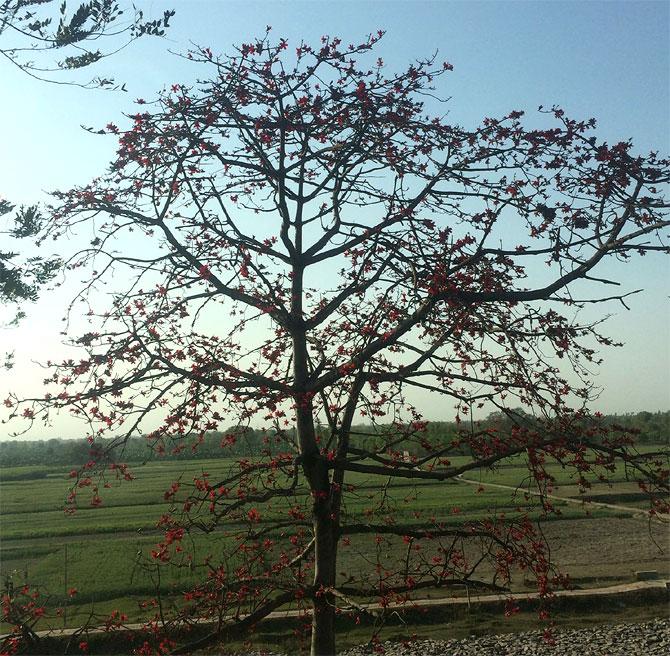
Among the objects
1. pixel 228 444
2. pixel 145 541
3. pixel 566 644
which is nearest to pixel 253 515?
pixel 228 444

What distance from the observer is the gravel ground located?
39.0 feet

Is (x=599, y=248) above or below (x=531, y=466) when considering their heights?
above

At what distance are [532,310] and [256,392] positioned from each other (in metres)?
1.99

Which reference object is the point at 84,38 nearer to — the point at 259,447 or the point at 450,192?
the point at 450,192

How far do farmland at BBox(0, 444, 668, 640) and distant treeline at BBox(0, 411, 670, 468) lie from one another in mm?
1524

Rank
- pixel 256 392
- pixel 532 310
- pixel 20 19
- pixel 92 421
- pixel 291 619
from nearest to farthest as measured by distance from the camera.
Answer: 1. pixel 92 421
2. pixel 256 392
3. pixel 532 310
4. pixel 20 19
5. pixel 291 619

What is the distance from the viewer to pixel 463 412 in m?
4.82

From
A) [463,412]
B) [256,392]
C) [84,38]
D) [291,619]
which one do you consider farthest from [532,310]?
[291,619]

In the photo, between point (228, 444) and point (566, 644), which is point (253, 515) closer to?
point (228, 444)

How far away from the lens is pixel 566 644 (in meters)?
12.3

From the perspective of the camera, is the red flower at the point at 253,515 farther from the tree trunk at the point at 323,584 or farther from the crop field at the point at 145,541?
the crop field at the point at 145,541

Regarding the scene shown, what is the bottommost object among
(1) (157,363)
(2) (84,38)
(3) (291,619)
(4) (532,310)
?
(3) (291,619)

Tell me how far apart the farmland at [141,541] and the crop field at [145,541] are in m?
0.03

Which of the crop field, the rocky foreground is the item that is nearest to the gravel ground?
the rocky foreground
